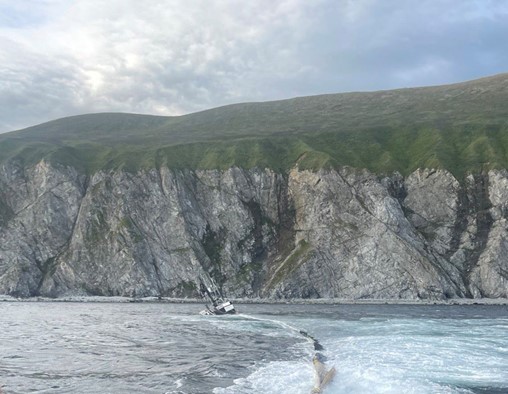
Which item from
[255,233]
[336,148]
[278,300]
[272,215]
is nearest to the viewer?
[278,300]

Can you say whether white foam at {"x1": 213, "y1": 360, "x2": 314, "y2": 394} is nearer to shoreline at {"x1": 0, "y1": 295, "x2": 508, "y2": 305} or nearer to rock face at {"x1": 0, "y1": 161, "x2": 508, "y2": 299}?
shoreline at {"x1": 0, "y1": 295, "x2": 508, "y2": 305}

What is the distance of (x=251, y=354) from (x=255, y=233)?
9973 cm

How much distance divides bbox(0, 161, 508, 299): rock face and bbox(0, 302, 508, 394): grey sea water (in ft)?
147

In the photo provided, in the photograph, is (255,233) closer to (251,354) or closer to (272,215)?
(272,215)

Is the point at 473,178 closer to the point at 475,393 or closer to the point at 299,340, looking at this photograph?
the point at 299,340

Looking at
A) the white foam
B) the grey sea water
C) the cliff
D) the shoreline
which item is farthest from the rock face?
the white foam

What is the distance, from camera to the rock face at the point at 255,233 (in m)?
121

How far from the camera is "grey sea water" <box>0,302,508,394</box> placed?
3406 centimetres

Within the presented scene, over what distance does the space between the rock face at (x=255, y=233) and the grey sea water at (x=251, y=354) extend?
44.8m

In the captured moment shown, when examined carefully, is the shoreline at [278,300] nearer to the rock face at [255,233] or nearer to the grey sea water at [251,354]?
the rock face at [255,233]

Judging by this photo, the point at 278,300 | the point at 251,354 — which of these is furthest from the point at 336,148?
the point at 251,354

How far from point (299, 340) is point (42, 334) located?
29227 millimetres


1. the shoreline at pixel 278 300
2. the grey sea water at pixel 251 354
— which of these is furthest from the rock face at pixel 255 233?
the grey sea water at pixel 251 354

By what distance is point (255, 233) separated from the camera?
479 feet
